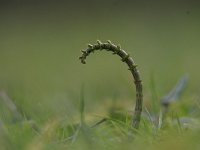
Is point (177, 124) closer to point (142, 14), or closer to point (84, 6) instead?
point (142, 14)

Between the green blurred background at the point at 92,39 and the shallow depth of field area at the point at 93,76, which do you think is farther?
the green blurred background at the point at 92,39

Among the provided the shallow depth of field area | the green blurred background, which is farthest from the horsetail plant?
the green blurred background

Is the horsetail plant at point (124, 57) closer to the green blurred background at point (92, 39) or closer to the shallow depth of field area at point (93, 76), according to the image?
the shallow depth of field area at point (93, 76)

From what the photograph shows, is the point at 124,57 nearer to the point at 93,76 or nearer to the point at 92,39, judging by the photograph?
the point at 93,76

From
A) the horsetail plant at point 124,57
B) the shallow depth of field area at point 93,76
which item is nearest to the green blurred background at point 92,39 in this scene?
the shallow depth of field area at point 93,76

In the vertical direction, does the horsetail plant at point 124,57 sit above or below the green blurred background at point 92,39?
below

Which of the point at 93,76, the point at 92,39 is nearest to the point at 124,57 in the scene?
the point at 93,76

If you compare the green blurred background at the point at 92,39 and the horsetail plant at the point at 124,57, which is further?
the green blurred background at the point at 92,39

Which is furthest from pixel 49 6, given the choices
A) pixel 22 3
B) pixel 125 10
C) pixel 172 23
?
pixel 172 23
